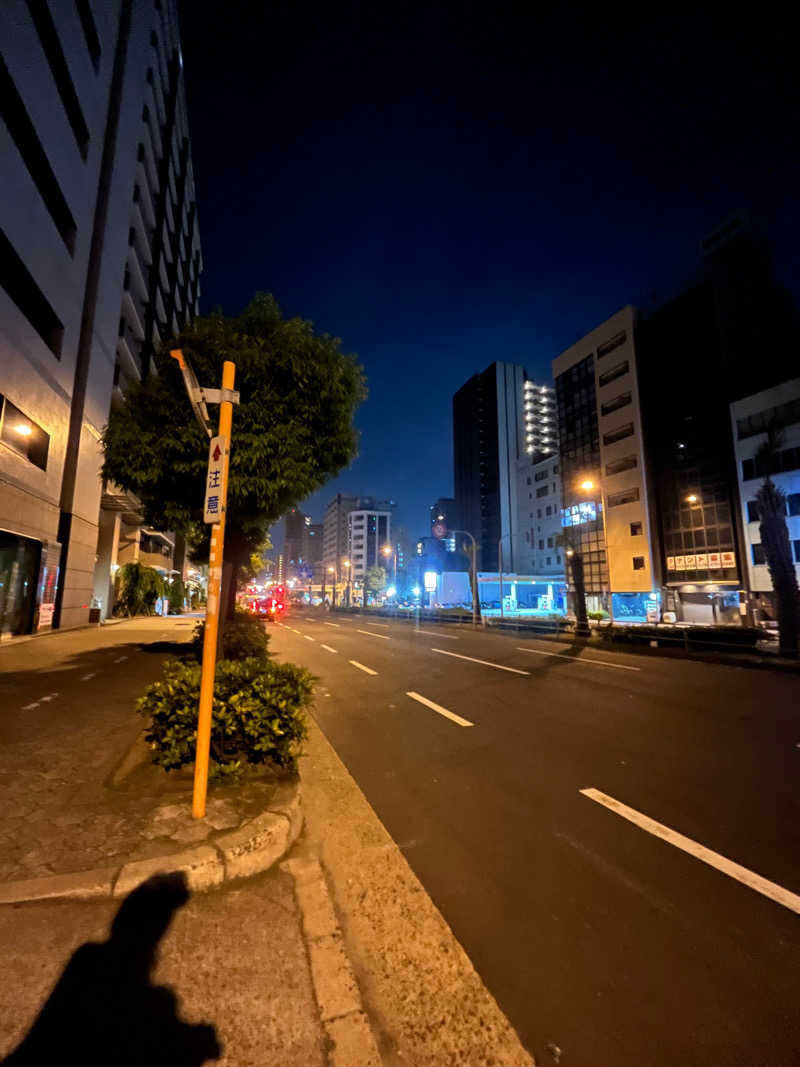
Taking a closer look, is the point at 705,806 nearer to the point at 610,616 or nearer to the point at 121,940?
the point at 121,940

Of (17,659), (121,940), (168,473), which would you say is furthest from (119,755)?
(17,659)

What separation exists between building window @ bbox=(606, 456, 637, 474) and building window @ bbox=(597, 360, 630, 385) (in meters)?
9.44

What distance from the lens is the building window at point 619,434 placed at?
47.9 metres

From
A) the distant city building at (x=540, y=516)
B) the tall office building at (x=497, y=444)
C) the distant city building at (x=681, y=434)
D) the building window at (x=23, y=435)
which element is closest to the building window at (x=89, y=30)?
the building window at (x=23, y=435)

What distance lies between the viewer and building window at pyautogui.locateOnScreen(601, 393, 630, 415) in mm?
48625

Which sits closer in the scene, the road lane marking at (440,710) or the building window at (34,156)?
the road lane marking at (440,710)

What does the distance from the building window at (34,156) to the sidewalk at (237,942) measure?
23067 mm

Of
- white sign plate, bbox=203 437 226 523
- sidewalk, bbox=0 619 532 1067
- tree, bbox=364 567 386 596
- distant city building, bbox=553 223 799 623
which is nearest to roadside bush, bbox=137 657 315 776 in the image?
sidewalk, bbox=0 619 532 1067

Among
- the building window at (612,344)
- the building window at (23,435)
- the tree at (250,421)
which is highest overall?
the building window at (612,344)

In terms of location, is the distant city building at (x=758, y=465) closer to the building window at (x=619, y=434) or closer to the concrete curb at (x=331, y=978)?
the building window at (x=619, y=434)

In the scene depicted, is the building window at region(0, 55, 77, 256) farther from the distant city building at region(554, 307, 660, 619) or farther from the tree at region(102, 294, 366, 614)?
the distant city building at region(554, 307, 660, 619)

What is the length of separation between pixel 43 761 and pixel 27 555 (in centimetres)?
1774

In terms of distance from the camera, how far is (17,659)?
12.3 metres

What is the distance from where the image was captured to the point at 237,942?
2.44 metres
